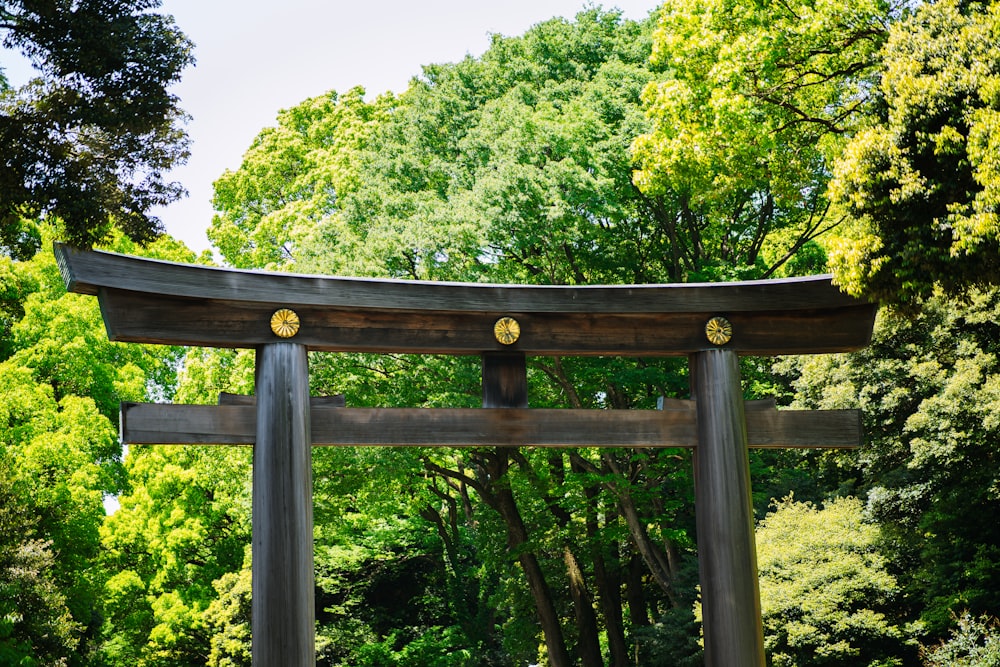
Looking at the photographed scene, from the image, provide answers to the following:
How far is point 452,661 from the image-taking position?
21.1m

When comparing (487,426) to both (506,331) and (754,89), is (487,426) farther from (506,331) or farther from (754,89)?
(754,89)

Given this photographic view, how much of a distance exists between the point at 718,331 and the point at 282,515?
376cm

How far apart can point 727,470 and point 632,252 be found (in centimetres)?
1010

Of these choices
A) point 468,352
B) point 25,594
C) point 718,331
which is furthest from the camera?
point 25,594

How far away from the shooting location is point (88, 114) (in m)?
9.23

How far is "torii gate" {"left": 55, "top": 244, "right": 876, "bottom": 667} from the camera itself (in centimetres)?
693

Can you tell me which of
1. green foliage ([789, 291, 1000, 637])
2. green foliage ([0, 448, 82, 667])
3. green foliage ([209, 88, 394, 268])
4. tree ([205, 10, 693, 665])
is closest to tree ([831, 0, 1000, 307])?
green foliage ([789, 291, 1000, 637])

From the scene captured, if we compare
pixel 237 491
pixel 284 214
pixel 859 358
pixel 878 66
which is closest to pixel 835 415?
pixel 878 66

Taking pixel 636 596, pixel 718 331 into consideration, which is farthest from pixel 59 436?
pixel 718 331

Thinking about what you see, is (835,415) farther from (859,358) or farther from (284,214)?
(284,214)

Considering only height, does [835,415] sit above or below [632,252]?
below

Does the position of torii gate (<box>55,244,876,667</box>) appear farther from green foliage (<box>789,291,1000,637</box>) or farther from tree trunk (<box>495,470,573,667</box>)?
tree trunk (<box>495,470,573,667</box>)

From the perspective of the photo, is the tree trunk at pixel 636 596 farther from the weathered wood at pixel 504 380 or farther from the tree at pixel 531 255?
the weathered wood at pixel 504 380

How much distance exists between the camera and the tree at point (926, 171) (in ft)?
25.2
